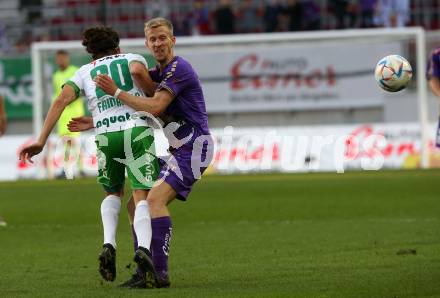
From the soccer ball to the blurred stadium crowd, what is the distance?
20559 millimetres

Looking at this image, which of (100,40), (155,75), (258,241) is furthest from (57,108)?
(258,241)

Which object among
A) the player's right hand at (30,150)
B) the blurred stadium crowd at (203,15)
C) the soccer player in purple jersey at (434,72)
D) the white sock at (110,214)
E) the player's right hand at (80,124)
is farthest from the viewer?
the blurred stadium crowd at (203,15)

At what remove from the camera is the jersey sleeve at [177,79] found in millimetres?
8812

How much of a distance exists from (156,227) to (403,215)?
6940mm

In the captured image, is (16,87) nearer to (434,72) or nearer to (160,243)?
(434,72)

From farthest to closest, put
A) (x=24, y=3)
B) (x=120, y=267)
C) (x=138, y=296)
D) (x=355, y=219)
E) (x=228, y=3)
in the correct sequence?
(x=24, y=3), (x=228, y=3), (x=355, y=219), (x=120, y=267), (x=138, y=296)

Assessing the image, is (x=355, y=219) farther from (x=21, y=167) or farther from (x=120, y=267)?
(x=21, y=167)

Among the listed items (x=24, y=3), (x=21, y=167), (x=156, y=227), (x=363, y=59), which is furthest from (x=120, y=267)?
(x=24, y=3)

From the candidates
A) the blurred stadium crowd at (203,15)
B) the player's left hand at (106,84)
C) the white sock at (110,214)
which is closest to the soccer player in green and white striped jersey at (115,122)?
the white sock at (110,214)

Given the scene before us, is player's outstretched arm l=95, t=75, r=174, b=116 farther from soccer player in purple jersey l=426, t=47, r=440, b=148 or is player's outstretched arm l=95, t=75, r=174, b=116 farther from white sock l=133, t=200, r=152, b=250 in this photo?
soccer player in purple jersey l=426, t=47, r=440, b=148

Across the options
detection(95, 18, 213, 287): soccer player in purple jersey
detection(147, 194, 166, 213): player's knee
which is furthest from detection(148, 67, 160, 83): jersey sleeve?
detection(147, 194, 166, 213): player's knee

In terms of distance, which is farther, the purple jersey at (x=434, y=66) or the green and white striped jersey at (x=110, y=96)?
the purple jersey at (x=434, y=66)

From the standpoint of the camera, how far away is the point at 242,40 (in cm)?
2777

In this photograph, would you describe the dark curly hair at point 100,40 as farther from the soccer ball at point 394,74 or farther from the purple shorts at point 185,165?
the soccer ball at point 394,74
